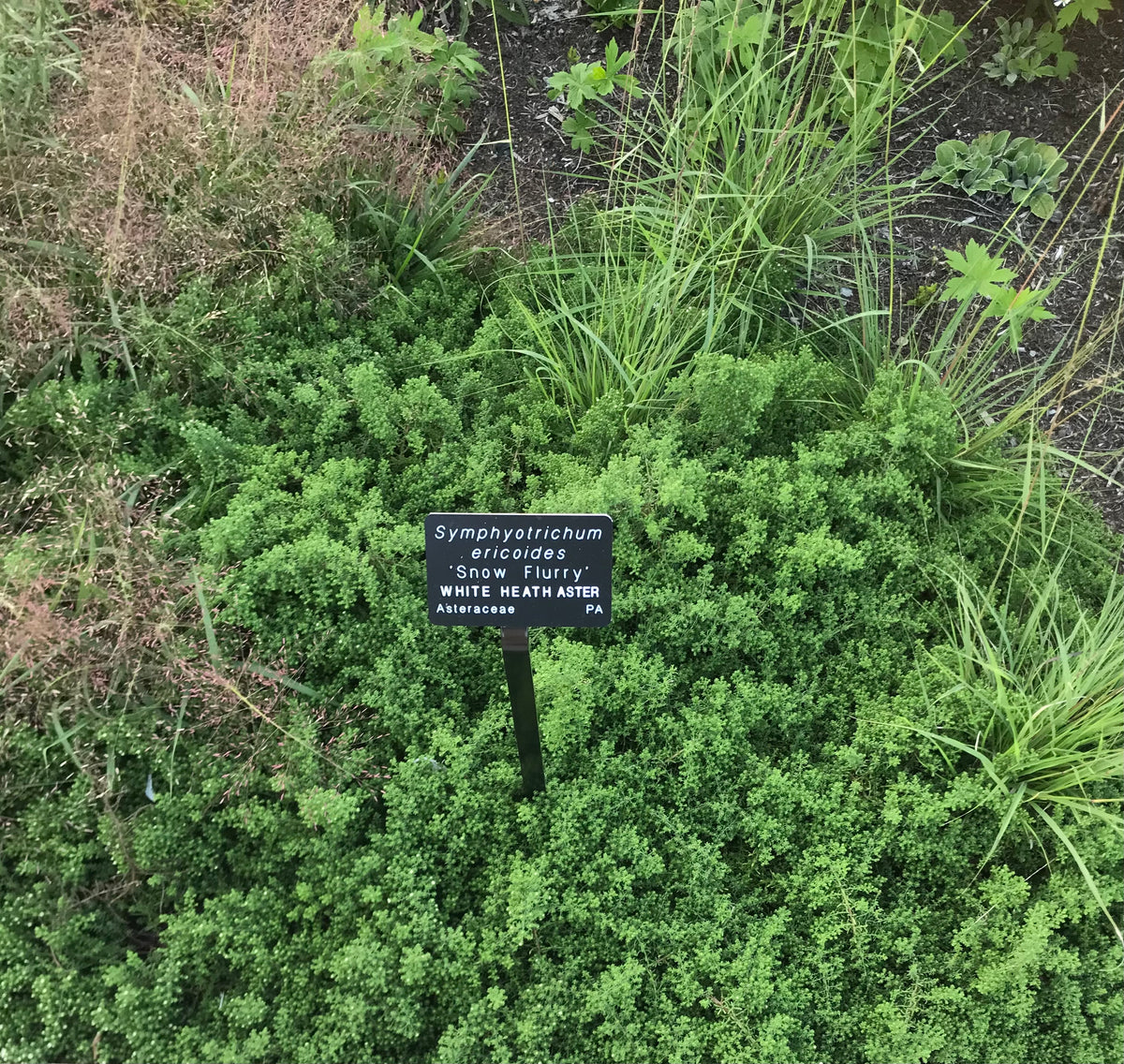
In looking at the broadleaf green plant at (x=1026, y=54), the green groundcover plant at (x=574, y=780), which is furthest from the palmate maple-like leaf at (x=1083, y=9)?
the green groundcover plant at (x=574, y=780)

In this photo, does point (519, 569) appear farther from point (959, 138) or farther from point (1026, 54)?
point (1026, 54)

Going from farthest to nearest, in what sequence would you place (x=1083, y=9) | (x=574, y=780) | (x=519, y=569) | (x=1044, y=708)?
(x=1083, y=9)
(x=574, y=780)
(x=1044, y=708)
(x=519, y=569)

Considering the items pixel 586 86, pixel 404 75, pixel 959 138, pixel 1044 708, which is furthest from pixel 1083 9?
pixel 1044 708

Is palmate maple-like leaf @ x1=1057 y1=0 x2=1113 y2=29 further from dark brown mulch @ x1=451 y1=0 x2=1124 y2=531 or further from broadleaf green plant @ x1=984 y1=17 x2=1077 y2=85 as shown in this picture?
dark brown mulch @ x1=451 y1=0 x2=1124 y2=531

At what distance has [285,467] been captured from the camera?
8.10 ft

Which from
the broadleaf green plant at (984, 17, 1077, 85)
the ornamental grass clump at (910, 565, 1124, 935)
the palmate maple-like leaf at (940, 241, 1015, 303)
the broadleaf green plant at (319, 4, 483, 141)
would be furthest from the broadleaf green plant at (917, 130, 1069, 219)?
the broadleaf green plant at (319, 4, 483, 141)

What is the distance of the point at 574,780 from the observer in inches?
81.4

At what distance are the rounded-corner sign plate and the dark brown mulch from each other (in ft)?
6.27

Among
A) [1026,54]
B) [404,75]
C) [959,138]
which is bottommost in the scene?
[404,75]

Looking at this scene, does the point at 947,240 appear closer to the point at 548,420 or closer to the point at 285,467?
the point at 548,420

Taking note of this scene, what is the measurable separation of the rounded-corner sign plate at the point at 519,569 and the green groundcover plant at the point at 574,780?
1.54 feet

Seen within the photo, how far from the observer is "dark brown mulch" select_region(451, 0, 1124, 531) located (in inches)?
124

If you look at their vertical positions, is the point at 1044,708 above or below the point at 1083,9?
below

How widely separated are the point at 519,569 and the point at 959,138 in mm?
3064
